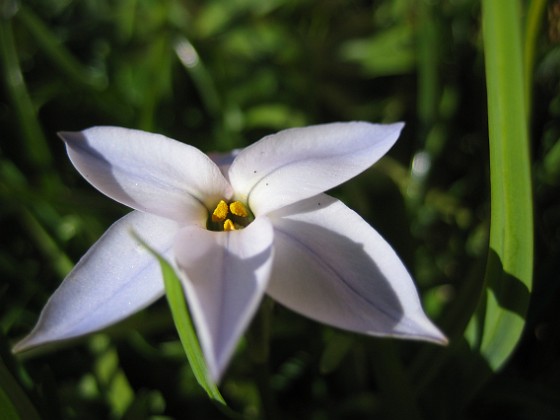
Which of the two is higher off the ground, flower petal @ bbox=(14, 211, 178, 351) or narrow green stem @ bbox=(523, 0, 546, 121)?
flower petal @ bbox=(14, 211, 178, 351)

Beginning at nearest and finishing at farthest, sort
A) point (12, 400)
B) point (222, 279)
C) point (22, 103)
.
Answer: point (222, 279), point (12, 400), point (22, 103)

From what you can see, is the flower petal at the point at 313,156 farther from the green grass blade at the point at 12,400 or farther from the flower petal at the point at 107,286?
the green grass blade at the point at 12,400

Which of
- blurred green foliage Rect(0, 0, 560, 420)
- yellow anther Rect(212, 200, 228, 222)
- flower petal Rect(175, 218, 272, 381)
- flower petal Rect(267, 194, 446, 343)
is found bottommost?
blurred green foliage Rect(0, 0, 560, 420)

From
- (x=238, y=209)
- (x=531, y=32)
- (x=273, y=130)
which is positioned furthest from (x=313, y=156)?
(x=273, y=130)

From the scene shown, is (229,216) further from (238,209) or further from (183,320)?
(183,320)

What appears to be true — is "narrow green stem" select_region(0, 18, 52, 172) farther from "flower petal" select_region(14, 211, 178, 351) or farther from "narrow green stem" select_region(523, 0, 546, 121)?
"narrow green stem" select_region(523, 0, 546, 121)

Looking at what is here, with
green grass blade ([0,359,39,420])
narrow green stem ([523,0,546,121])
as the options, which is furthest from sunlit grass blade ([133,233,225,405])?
narrow green stem ([523,0,546,121])

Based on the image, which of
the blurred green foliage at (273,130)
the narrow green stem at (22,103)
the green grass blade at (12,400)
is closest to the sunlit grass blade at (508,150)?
the blurred green foliage at (273,130)

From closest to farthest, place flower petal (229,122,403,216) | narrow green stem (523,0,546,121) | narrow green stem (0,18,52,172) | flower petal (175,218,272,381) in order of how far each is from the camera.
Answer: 1. flower petal (175,218,272,381)
2. flower petal (229,122,403,216)
3. narrow green stem (523,0,546,121)
4. narrow green stem (0,18,52,172)

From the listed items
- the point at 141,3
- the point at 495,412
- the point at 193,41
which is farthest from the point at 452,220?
the point at 141,3
